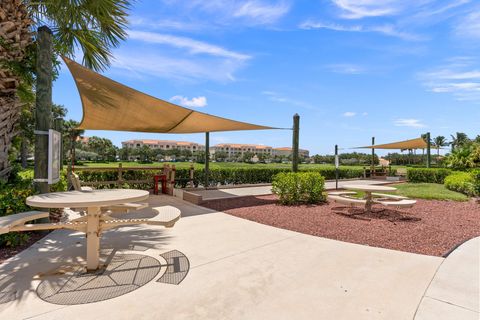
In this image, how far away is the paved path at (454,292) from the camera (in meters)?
2.12

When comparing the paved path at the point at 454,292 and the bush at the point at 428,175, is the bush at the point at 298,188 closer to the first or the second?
the paved path at the point at 454,292

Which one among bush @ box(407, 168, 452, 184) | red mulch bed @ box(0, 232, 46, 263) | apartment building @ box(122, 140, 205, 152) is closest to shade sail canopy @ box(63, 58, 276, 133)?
red mulch bed @ box(0, 232, 46, 263)

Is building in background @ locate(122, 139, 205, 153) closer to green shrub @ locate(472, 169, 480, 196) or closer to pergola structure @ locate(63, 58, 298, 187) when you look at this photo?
pergola structure @ locate(63, 58, 298, 187)

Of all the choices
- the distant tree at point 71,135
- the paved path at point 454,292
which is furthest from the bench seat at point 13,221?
the paved path at point 454,292

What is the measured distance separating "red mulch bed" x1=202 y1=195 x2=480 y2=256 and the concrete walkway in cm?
51

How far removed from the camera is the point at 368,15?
6.36 m

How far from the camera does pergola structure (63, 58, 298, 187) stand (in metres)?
4.73

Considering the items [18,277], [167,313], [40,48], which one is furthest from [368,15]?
[18,277]

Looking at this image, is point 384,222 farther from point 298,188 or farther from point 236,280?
point 236,280

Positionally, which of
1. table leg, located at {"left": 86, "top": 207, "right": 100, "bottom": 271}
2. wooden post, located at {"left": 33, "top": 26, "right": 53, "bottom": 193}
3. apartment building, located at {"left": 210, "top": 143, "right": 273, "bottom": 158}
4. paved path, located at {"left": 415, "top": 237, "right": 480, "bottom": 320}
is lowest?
paved path, located at {"left": 415, "top": 237, "right": 480, "bottom": 320}

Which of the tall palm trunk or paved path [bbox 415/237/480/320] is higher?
the tall palm trunk

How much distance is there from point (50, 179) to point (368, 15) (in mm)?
7559

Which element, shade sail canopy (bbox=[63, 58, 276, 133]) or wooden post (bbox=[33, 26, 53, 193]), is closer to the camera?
wooden post (bbox=[33, 26, 53, 193])

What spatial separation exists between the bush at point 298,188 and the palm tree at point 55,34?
5174 mm
